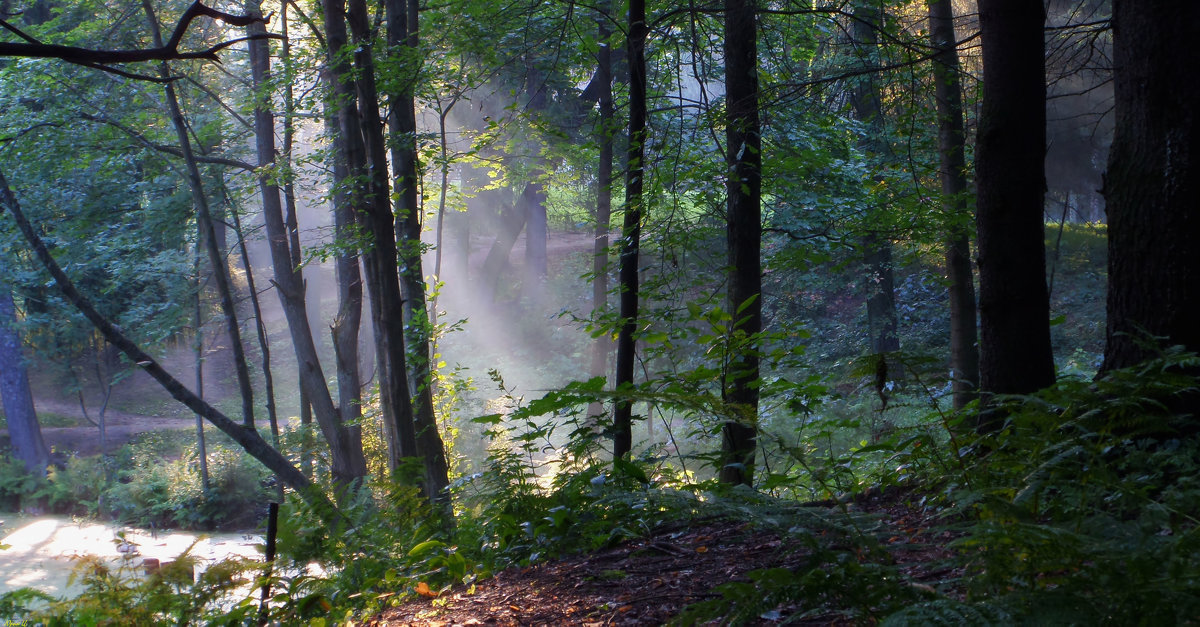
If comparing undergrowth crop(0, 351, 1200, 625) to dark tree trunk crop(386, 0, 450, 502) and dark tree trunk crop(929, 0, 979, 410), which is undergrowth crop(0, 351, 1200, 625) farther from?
dark tree trunk crop(929, 0, 979, 410)

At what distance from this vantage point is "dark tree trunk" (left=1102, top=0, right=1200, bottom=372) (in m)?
3.39

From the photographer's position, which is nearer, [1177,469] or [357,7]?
[1177,469]

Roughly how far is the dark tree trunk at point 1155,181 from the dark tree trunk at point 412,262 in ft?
22.1

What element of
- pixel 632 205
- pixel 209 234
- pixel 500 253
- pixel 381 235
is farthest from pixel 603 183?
pixel 500 253

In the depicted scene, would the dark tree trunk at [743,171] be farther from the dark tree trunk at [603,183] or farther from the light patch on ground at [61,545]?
the light patch on ground at [61,545]

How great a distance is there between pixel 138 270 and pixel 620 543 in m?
19.2

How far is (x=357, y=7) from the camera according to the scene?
804cm

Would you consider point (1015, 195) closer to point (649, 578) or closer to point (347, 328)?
point (649, 578)

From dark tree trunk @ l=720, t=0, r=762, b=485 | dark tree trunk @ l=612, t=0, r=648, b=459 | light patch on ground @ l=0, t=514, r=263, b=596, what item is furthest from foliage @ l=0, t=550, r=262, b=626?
light patch on ground @ l=0, t=514, r=263, b=596

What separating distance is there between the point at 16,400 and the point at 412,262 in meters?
18.3

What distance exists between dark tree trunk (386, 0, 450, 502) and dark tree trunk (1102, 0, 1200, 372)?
6728mm

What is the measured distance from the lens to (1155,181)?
3.46m

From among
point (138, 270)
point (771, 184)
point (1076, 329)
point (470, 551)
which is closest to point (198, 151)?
point (138, 270)

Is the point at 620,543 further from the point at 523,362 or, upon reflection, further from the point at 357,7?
the point at 523,362
